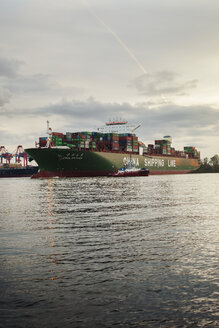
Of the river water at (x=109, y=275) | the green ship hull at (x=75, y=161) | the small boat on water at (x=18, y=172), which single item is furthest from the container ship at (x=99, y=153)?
the river water at (x=109, y=275)

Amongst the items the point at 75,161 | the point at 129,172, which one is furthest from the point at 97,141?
the point at 75,161

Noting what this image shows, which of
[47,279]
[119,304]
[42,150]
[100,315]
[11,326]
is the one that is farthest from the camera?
[42,150]

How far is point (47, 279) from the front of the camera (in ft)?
24.5

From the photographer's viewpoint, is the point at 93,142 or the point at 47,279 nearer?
the point at 47,279

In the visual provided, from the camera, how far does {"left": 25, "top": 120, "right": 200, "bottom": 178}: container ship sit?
8431cm

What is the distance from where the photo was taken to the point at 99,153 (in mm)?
88938

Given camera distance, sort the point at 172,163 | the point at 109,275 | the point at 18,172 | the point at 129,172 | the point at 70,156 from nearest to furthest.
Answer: the point at 109,275
the point at 70,156
the point at 129,172
the point at 172,163
the point at 18,172

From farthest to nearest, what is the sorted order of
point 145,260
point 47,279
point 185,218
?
point 185,218
point 145,260
point 47,279

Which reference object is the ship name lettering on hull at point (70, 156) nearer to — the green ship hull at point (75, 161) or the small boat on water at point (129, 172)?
the green ship hull at point (75, 161)

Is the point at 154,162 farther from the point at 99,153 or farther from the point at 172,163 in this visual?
the point at 99,153

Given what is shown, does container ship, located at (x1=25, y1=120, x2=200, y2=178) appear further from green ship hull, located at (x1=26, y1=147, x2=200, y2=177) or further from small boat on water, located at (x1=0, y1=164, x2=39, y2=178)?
small boat on water, located at (x1=0, y1=164, x2=39, y2=178)

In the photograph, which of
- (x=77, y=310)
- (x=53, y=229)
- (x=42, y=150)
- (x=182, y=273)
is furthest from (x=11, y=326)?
(x=42, y=150)

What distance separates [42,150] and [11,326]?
264 ft

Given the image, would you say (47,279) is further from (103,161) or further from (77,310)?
(103,161)
